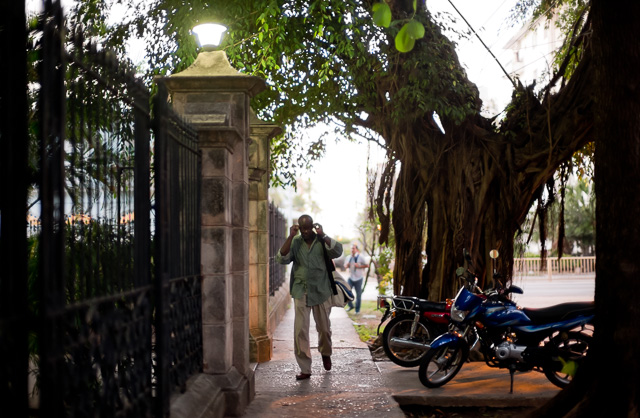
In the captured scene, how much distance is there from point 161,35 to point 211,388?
6595mm

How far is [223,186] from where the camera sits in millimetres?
5992

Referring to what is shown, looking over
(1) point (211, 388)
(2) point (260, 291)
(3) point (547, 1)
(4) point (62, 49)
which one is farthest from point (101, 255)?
(3) point (547, 1)

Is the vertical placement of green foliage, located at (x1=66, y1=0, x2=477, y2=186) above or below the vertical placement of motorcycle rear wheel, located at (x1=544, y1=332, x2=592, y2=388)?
above

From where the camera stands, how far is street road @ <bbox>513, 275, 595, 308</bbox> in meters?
19.2

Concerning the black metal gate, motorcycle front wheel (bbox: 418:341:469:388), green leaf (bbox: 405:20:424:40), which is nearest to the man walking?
motorcycle front wheel (bbox: 418:341:469:388)

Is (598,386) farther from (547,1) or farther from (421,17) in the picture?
(547,1)

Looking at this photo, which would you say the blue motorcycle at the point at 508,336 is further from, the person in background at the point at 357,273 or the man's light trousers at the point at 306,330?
the person in background at the point at 357,273

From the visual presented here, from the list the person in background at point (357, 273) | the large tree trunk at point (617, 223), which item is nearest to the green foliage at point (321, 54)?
the large tree trunk at point (617, 223)

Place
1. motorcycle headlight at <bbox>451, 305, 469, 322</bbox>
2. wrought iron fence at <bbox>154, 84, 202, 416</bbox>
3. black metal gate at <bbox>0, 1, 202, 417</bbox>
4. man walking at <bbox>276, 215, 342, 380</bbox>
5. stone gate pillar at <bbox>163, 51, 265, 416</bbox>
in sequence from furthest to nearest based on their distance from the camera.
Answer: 1. man walking at <bbox>276, 215, 342, 380</bbox>
2. motorcycle headlight at <bbox>451, 305, 469, 322</bbox>
3. stone gate pillar at <bbox>163, 51, 265, 416</bbox>
4. wrought iron fence at <bbox>154, 84, 202, 416</bbox>
5. black metal gate at <bbox>0, 1, 202, 417</bbox>

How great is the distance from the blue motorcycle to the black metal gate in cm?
348

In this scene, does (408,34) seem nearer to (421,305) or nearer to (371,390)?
(371,390)

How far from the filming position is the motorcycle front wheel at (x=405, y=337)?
353 inches

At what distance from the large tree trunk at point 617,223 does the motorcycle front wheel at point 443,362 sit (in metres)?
2.79

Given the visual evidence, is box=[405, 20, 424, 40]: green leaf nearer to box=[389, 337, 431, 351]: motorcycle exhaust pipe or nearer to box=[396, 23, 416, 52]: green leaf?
box=[396, 23, 416, 52]: green leaf
